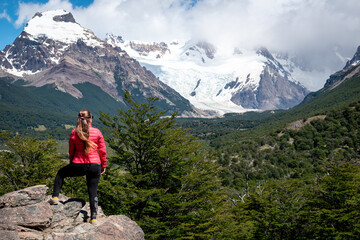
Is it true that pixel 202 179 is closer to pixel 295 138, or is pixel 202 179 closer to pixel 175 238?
pixel 175 238

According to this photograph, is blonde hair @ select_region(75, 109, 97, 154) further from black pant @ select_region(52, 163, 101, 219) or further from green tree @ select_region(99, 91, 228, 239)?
green tree @ select_region(99, 91, 228, 239)

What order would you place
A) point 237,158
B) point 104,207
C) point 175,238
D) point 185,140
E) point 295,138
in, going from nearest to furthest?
point 175,238 < point 104,207 < point 185,140 < point 237,158 < point 295,138

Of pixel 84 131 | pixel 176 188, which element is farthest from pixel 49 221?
pixel 176 188

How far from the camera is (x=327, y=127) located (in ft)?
401

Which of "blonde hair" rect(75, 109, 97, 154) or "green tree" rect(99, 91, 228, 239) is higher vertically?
"blonde hair" rect(75, 109, 97, 154)

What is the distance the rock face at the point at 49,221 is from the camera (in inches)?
361

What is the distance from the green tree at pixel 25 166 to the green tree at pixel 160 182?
8.53 meters

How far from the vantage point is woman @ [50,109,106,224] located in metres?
9.67

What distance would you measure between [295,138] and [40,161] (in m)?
120

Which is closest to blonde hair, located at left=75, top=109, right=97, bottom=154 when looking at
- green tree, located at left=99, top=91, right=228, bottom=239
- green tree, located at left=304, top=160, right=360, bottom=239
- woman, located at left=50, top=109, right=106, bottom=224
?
woman, located at left=50, top=109, right=106, bottom=224

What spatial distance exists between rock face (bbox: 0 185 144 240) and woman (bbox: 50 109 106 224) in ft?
2.09

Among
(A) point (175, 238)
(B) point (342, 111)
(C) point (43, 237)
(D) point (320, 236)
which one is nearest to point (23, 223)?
(C) point (43, 237)

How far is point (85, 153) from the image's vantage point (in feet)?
31.9

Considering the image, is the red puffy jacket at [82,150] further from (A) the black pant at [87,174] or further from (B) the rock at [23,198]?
(B) the rock at [23,198]
